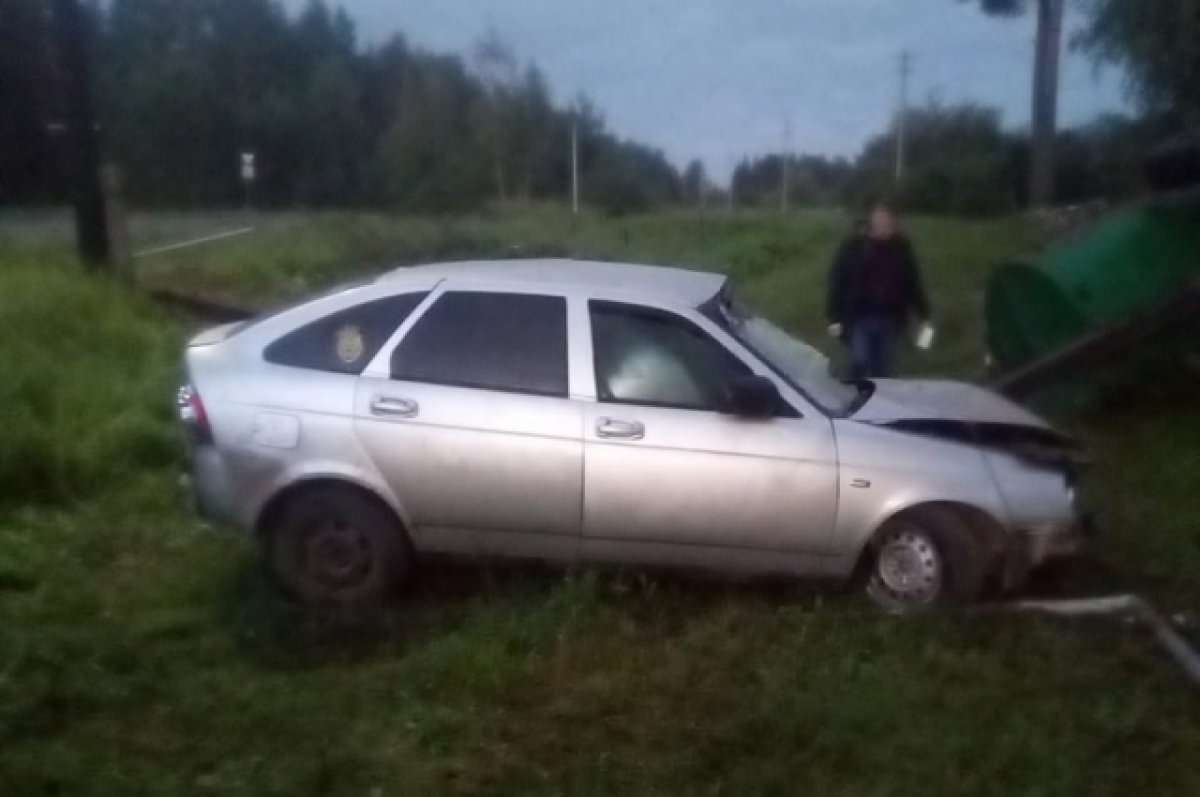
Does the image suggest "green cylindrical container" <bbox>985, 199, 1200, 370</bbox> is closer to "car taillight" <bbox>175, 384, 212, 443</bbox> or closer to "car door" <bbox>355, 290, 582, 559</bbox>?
"car door" <bbox>355, 290, 582, 559</bbox>

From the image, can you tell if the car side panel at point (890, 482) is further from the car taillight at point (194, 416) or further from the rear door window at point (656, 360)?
the car taillight at point (194, 416)

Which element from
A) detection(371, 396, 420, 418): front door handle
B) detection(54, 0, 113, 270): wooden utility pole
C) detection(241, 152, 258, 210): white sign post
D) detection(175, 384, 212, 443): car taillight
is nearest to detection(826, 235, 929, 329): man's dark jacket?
detection(371, 396, 420, 418): front door handle

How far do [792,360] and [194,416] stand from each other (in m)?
2.77

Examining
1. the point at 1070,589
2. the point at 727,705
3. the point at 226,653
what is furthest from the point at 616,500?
the point at 1070,589

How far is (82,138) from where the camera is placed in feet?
50.8

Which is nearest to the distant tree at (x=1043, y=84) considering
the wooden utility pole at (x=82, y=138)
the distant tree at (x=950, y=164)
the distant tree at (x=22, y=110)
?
the distant tree at (x=950, y=164)

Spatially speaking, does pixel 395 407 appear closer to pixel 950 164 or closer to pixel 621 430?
pixel 621 430

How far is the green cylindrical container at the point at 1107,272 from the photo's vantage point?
11.7 metres

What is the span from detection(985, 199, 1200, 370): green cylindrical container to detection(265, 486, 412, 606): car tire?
6.23m

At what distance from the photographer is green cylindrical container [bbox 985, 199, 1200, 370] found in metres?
11.7

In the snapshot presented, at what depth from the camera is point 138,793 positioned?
511 cm

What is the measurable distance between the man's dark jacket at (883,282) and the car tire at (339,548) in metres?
4.80

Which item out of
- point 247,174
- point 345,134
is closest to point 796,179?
point 345,134

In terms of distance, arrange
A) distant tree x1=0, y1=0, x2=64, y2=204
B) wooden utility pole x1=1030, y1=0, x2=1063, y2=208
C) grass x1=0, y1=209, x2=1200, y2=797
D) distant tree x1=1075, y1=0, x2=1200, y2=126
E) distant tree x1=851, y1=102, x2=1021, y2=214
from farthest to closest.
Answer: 1. distant tree x1=851, y1=102, x2=1021, y2=214
2. wooden utility pole x1=1030, y1=0, x2=1063, y2=208
3. distant tree x1=0, y1=0, x2=64, y2=204
4. distant tree x1=1075, y1=0, x2=1200, y2=126
5. grass x1=0, y1=209, x2=1200, y2=797
